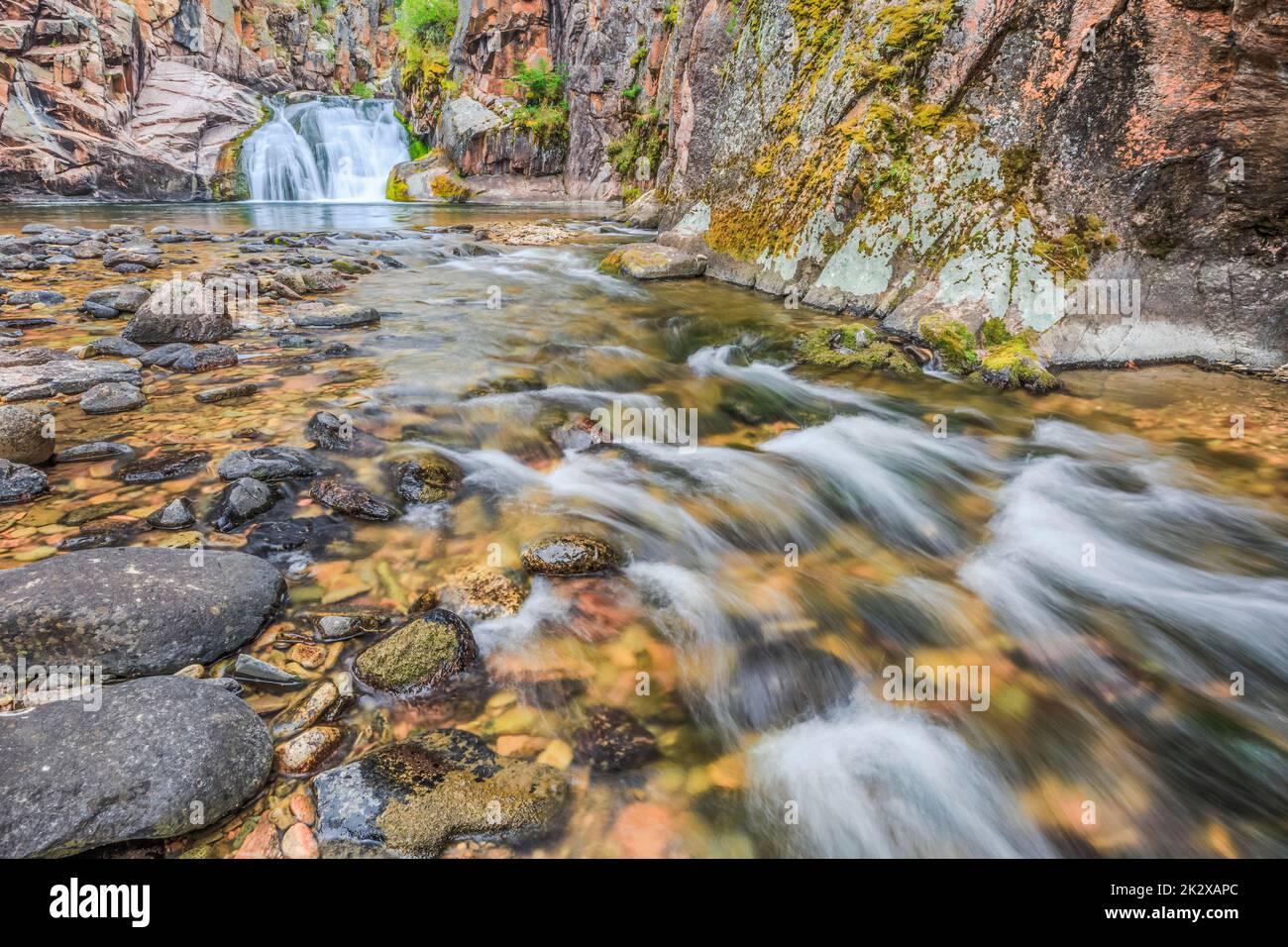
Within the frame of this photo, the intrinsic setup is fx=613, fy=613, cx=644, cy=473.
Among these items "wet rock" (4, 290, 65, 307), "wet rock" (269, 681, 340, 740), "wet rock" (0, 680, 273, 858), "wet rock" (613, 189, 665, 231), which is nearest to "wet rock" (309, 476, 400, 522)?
"wet rock" (269, 681, 340, 740)

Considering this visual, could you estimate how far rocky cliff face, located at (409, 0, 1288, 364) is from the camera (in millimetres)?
5684

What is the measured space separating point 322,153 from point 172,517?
33.1 metres

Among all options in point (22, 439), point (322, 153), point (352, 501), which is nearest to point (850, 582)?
point (352, 501)

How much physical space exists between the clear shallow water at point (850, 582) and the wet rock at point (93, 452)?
7.3 inches

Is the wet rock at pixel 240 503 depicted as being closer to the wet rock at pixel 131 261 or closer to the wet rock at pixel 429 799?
the wet rock at pixel 429 799

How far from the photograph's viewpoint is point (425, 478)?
13.2 feet

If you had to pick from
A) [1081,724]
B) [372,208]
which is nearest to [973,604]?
[1081,724]

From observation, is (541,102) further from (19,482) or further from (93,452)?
(19,482)

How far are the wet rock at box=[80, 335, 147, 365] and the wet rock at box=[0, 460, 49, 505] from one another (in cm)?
267

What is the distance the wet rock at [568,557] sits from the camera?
3.33 meters

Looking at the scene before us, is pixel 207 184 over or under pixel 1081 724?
over
